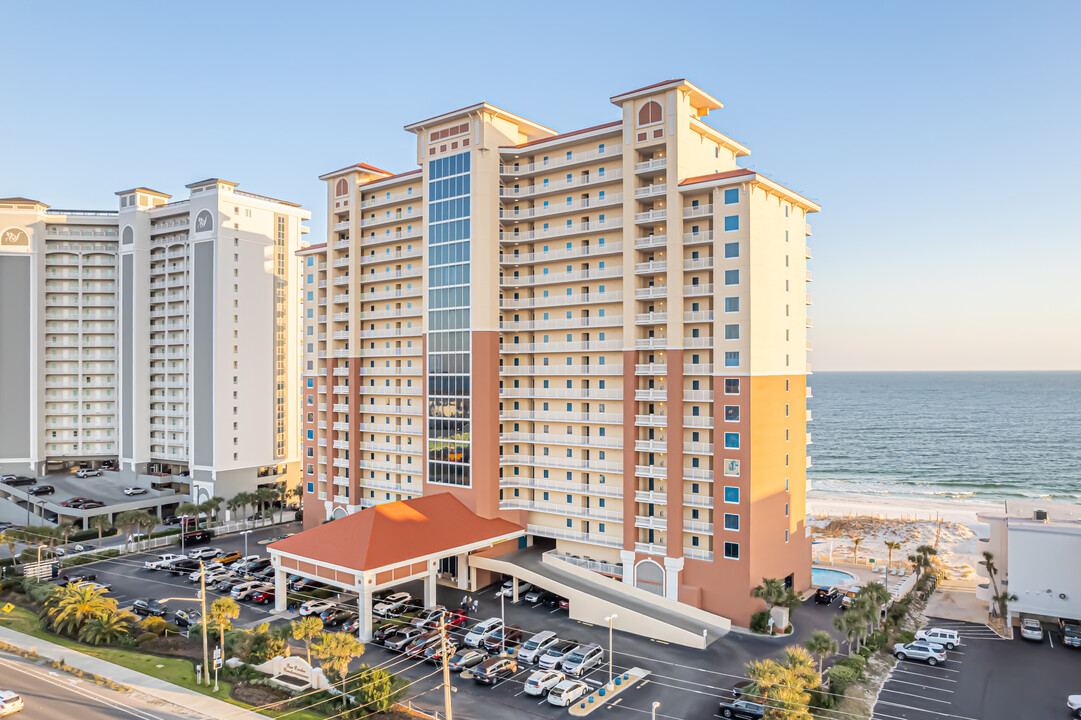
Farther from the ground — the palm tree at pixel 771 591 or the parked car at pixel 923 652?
the palm tree at pixel 771 591

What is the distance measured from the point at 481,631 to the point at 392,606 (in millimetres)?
8606

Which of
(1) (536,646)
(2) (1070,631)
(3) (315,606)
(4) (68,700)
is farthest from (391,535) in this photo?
(2) (1070,631)

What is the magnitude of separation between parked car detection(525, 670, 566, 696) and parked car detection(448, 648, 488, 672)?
4737mm

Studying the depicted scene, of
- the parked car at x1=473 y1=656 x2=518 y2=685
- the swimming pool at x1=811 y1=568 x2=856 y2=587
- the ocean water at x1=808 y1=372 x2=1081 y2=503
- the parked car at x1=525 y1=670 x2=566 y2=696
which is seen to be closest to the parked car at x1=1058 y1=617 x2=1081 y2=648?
the swimming pool at x1=811 y1=568 x2=856 y2=587

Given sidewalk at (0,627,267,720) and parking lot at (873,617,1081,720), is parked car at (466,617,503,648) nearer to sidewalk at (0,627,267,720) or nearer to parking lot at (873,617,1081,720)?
sidewalk at (0,627,267,720)

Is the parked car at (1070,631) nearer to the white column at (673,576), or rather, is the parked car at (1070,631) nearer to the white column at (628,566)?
the white column at (673,576)

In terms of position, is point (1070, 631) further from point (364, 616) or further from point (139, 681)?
point (139, 681)

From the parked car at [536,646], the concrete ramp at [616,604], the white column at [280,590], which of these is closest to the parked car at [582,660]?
the parked car at [536,646]

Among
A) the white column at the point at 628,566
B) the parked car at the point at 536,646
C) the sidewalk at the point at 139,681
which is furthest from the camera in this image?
the white column at the point at 628,566

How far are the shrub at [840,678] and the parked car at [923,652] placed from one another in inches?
333

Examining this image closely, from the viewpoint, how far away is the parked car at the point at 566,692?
128 feet

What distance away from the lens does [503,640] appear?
47062 millimetres

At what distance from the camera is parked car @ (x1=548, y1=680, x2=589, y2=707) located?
128 ft

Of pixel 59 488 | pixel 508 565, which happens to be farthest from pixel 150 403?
pixel 508 565
